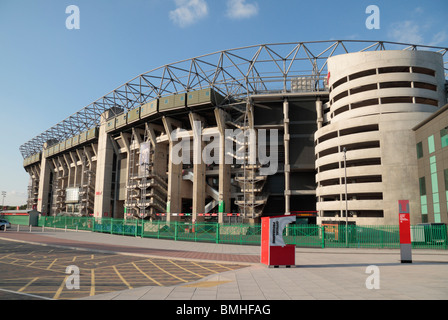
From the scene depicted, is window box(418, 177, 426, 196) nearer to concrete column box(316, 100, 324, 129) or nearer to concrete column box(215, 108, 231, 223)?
concrete column box(316, 100, 324, 129)

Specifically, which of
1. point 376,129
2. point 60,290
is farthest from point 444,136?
point 60,290

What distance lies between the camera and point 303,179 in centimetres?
5659

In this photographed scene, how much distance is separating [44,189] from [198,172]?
75.6m

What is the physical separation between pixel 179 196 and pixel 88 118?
4113cm

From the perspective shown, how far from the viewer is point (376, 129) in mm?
44219

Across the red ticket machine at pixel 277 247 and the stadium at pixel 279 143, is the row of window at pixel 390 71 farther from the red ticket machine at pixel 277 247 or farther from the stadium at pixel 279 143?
the red ticket machine at pixel 277 247

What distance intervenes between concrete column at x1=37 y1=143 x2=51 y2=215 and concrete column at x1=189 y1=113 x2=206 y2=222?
7411 cm

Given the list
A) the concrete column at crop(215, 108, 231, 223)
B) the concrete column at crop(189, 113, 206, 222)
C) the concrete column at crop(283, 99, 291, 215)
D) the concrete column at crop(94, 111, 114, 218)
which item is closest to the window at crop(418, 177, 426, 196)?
the concrete column at crop(283, 99, 291, 215)

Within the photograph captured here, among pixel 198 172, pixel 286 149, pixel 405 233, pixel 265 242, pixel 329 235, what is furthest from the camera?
pixel 198 172

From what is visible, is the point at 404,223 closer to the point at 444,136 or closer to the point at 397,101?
the point at 444,136

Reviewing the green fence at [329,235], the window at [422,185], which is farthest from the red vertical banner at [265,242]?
the window at [422,185]

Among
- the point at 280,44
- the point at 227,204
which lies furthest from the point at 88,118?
the point at 280,44

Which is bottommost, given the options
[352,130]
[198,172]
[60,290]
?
[60,290]

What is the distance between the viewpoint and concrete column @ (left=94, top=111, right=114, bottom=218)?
74812mm
